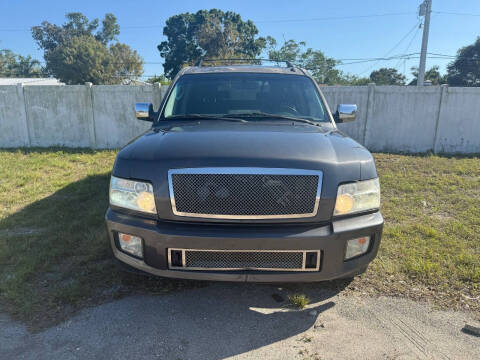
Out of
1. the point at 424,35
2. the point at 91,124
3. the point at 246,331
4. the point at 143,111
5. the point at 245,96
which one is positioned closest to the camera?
the point at 246,331

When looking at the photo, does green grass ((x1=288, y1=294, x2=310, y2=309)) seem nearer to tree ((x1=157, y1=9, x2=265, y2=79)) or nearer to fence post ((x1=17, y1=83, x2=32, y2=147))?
fence post ((x1=17, y1=83, x2=32, y2=147))

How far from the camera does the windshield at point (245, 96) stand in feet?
11.1

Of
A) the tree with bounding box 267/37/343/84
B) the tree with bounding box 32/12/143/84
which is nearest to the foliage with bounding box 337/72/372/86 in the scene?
the tree with bounding box 267/37/343/84

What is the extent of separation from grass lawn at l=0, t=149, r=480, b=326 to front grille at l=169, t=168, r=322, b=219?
3.58 ft

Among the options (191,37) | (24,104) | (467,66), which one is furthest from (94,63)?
(467,66)

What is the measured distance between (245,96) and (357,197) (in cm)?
175

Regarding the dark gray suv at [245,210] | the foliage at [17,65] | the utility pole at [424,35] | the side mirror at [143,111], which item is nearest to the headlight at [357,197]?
the dark gray suv at [245,210]

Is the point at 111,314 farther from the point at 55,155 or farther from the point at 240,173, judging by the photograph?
the point at 55,155

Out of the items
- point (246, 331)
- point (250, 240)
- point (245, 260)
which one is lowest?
point (246, 331)

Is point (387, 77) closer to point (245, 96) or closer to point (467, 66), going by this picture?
point (467, 66)

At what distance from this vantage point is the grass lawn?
9.20 feet

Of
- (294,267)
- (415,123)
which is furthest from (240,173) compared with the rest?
(415,123)

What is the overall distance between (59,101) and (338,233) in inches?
403

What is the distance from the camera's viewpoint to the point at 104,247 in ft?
11.8
